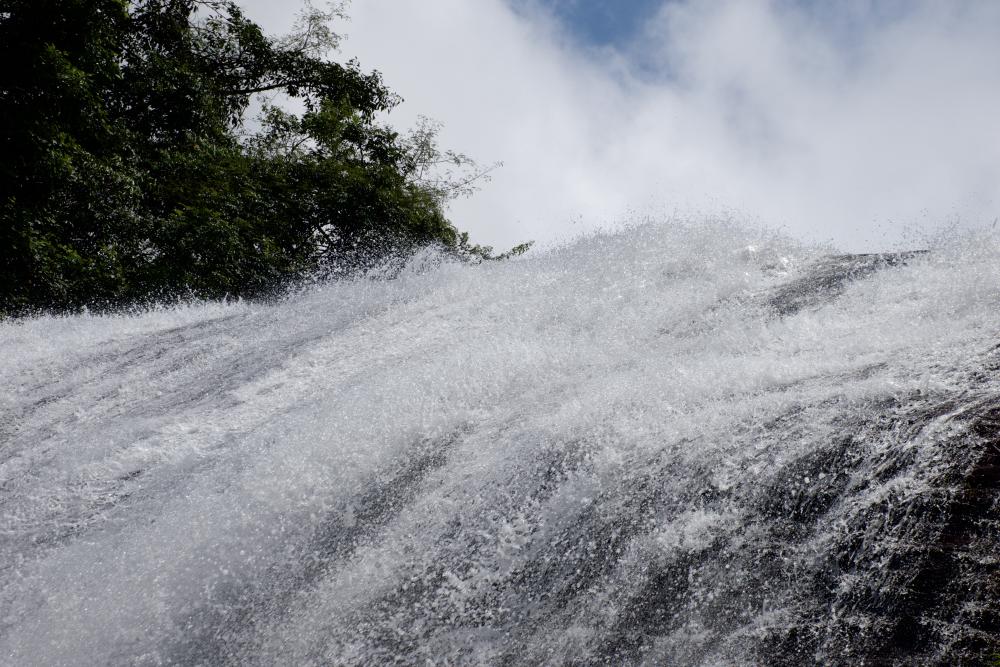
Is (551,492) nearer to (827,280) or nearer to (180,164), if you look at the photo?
(827,280)

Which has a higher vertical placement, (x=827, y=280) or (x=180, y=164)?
(x=180, y=164)

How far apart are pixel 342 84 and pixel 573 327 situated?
452 inches

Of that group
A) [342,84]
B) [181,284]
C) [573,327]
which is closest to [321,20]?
[342,84]

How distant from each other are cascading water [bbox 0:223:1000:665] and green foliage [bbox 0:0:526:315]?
183 inches

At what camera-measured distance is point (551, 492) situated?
3127 mm

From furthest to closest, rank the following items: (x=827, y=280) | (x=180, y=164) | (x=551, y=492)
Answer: (x=180, y=164), (x=827, y=280), (x=551, y=492)

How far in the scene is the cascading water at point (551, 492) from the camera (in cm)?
222

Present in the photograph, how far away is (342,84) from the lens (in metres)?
15.1

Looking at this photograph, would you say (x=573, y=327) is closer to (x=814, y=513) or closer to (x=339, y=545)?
(x=339, y=545)

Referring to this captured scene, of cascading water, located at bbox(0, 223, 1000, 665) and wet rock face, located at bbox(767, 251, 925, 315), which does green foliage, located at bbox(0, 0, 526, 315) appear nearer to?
cascading water, located at bbox(0, 223, 1000, 665)

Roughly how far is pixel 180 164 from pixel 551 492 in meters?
10.7

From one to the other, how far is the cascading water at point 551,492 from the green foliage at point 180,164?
4.65 metres

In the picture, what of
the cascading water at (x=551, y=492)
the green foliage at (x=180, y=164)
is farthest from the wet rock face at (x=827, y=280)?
the green foliage at (x=180, y=164)

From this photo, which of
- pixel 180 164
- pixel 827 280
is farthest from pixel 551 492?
pixel 180 164
